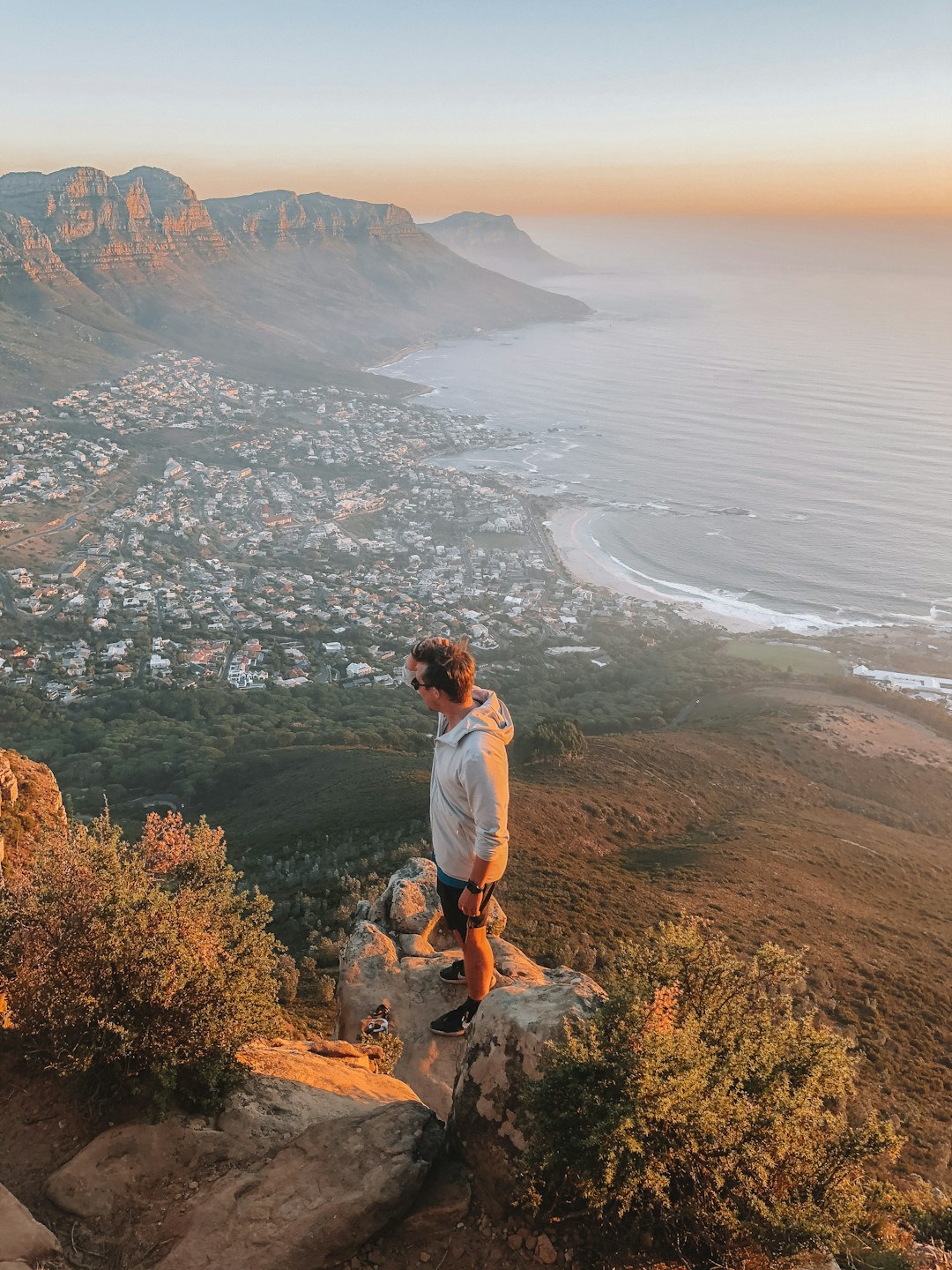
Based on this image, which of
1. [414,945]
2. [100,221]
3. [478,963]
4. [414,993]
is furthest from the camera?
[100,221]

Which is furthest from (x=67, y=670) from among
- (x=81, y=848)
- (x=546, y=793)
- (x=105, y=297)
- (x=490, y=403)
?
(x=105, y=297)

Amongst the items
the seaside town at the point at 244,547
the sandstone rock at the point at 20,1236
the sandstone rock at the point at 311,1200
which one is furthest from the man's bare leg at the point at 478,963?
the seaside town at the point at 244,547

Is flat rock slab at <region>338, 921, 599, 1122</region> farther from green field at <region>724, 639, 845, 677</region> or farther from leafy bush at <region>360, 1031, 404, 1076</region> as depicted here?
green field at <region>724, 639, 845, 677</region>

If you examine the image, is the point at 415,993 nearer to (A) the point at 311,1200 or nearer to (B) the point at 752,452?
(A) the point at 311,1200

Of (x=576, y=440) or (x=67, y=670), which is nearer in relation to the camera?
(x=67, y=670)

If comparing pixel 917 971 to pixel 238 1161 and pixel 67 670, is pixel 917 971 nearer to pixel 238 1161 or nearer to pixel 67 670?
pixel 238 1161

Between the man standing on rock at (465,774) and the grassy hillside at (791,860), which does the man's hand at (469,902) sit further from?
the grassy hillside at (791,860)

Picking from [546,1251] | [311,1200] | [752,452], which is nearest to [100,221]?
[752,452]
